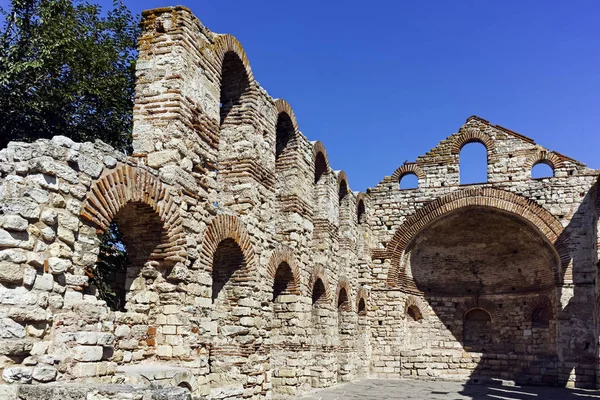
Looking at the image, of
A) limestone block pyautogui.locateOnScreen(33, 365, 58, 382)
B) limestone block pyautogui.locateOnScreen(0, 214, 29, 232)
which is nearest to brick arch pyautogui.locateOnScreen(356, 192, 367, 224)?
limestone block pyautogui.locateOnScreen(33, 365, 58, 382)

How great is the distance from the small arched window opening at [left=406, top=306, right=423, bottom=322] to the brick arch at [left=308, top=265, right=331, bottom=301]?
6.32 meters

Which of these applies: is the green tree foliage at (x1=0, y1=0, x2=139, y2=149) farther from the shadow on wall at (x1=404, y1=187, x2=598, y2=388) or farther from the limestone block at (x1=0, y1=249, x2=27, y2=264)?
the shadow on wall at (x1=404, y1=187, x2=598, y2=388)

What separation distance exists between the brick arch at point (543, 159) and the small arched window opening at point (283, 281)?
372 inches

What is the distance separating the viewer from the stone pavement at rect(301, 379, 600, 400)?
40.4 feet

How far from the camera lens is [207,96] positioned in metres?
8.02

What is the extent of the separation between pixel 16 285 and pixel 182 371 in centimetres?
250

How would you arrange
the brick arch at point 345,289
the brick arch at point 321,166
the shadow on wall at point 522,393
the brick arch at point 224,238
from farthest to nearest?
the brick arch at point 345,289
the brick arch at point 321,166
the shadow on wall at point 522,393
the brick arch at point 224,238

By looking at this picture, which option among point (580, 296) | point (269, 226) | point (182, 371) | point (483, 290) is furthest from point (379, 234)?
point (182, 371)

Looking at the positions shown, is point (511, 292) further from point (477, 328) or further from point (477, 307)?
point (477, 328)

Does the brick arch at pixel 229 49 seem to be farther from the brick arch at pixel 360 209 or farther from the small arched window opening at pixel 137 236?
the brick arch at pixel 360 209

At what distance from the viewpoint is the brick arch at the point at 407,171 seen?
59.9 ft

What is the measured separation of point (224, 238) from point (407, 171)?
11328 millimetres

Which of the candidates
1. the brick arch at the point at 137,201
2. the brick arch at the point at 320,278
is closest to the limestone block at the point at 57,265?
the brick arch at the point at 137,201

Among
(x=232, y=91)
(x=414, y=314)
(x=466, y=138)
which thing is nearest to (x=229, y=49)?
(x=232, y=91)
